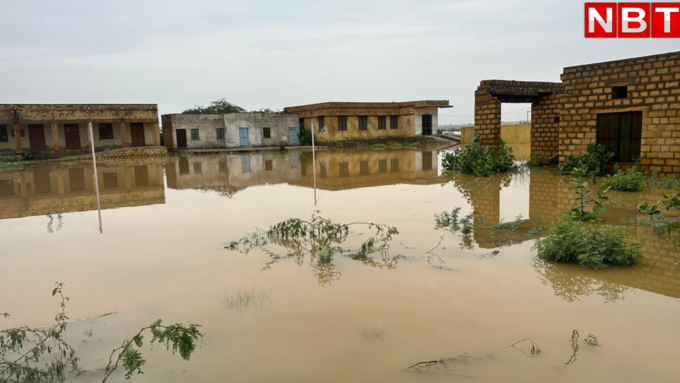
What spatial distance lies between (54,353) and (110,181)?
46.6 ft

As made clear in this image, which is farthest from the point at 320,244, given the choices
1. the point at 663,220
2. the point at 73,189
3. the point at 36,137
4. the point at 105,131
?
the point at 36,137

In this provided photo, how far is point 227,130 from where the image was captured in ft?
114

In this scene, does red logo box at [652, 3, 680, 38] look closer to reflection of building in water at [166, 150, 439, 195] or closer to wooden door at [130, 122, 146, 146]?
reflection of building in water at [166, 150, 439, 195]

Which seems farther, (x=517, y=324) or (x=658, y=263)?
(x=658, y=263)

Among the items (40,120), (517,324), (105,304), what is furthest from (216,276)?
(40,120)

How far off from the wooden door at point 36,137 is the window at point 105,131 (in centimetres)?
333

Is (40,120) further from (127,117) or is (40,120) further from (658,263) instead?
(658,263)

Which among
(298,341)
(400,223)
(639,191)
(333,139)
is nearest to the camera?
(298,341)

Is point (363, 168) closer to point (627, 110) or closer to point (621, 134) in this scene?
point (621, 134)

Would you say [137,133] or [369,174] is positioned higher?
[137,133]

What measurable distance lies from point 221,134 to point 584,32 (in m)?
27.9

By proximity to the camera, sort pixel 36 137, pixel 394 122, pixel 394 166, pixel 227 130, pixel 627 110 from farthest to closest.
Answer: pixel 394 122 < pixel 227 130 < pixel 36 137 < pixel 394 166 < pixel 627 110

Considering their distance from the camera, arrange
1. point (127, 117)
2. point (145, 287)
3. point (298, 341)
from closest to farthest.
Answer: point (298, 341), point (145, 287), point (127, 117)

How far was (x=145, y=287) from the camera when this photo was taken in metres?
5.16
